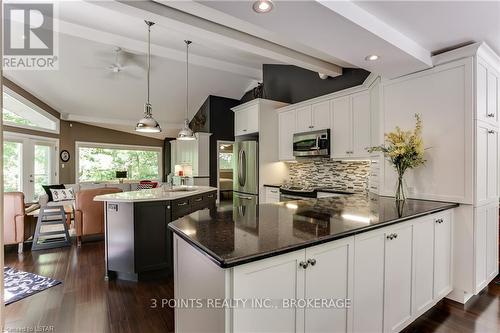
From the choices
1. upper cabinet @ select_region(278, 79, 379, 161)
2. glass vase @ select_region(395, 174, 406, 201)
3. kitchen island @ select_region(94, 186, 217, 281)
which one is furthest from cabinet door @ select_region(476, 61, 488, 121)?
kitchen island @ select_region(94, 186, 217, 281)

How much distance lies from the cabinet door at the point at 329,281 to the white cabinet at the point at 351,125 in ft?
8.01

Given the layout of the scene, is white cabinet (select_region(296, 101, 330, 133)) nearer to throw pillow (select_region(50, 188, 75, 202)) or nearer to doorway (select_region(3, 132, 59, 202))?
throw pillow (select_region(50, 188, 75, 202))

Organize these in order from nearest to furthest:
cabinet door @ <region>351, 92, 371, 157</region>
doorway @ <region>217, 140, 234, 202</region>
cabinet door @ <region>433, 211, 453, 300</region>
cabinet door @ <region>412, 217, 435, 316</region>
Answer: cabinet door @ <region>412, 217, 435, 316</region>
cabinet door @ <region>433, 211, 453, 300</region>
cabinet door @ <region>351, 92, 371, 157</region>
doorway @ <region>217, 140, 234, 202</region>

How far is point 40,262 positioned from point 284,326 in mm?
3637

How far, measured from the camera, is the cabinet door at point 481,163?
7.57ft

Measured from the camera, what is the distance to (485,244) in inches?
98.6

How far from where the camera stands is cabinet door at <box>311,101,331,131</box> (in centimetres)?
405

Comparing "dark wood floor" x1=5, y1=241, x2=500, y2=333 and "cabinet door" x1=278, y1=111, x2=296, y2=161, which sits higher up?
"cabinet door" x1=278, y1=111, x2=296, y2=161

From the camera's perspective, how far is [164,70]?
536 centimetres

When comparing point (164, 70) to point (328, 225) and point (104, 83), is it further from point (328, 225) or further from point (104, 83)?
point (328, 225)

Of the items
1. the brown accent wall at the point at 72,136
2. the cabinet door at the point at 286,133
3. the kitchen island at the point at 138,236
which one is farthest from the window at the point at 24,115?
the cabinet door at the point at 286,133

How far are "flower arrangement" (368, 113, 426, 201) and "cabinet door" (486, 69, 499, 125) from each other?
0.63 m

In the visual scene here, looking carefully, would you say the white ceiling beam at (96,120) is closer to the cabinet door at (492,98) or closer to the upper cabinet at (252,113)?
the upper cabinet at (252,113)

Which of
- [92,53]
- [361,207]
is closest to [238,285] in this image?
[361,207]
